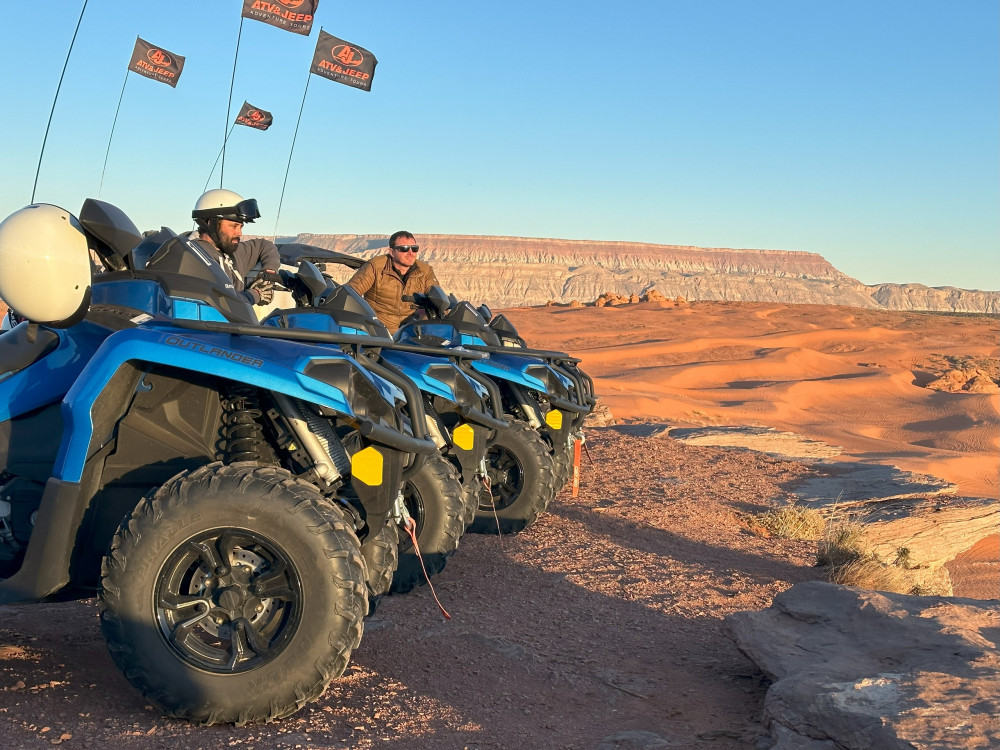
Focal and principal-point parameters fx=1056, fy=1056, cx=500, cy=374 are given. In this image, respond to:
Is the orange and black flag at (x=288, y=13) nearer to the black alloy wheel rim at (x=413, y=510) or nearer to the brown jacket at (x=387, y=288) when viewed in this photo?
the brown jacket at (x=387, y=288)

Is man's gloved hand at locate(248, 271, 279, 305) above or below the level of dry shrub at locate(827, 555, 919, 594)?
above

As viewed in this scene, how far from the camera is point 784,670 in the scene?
4.31 meters

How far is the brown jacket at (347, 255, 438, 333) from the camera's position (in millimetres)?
8680

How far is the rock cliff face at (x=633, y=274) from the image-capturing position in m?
142

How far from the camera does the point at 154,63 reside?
18.3m

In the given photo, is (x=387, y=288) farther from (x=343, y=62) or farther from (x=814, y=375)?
(x=814, y=375)

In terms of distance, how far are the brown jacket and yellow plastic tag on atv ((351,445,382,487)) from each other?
15.3 ft

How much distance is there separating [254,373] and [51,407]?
46.6 inches

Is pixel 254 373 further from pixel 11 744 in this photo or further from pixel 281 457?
pixel 11 744

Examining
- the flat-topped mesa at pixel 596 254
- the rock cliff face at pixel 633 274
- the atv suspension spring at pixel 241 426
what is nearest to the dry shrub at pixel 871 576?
the atv suspension spring at pixel 241 426

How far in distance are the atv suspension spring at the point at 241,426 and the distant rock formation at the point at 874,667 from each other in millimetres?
2192

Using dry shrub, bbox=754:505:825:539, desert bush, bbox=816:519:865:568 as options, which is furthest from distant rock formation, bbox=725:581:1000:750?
dry shrub, bbox=754:505:825:539

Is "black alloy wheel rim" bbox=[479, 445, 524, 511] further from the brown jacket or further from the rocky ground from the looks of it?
the brown jacket

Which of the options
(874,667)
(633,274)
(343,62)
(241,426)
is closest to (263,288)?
(241,426)
